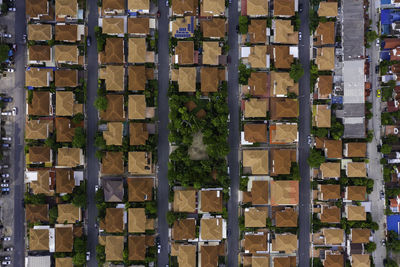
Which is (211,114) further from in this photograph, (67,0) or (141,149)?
(67,0)

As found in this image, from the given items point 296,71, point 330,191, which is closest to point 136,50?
point 296,71

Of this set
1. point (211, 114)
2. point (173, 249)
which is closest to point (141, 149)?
point (211, 114)

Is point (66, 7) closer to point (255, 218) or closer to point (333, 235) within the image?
point (255, 218)

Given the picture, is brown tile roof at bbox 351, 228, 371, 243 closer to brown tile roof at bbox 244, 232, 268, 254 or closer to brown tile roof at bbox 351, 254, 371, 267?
brown tile roof at bbox 351, 254, 371, 267

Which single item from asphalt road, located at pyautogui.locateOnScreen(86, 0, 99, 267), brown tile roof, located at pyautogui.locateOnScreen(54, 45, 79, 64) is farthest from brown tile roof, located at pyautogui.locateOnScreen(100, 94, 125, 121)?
brown tile roof, located at pyautogui.locateOnScreen(54, 45, 79, 64)

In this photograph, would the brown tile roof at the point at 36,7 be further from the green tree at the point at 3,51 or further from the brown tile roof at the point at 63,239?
the brown tile roof at the point at 63,239
